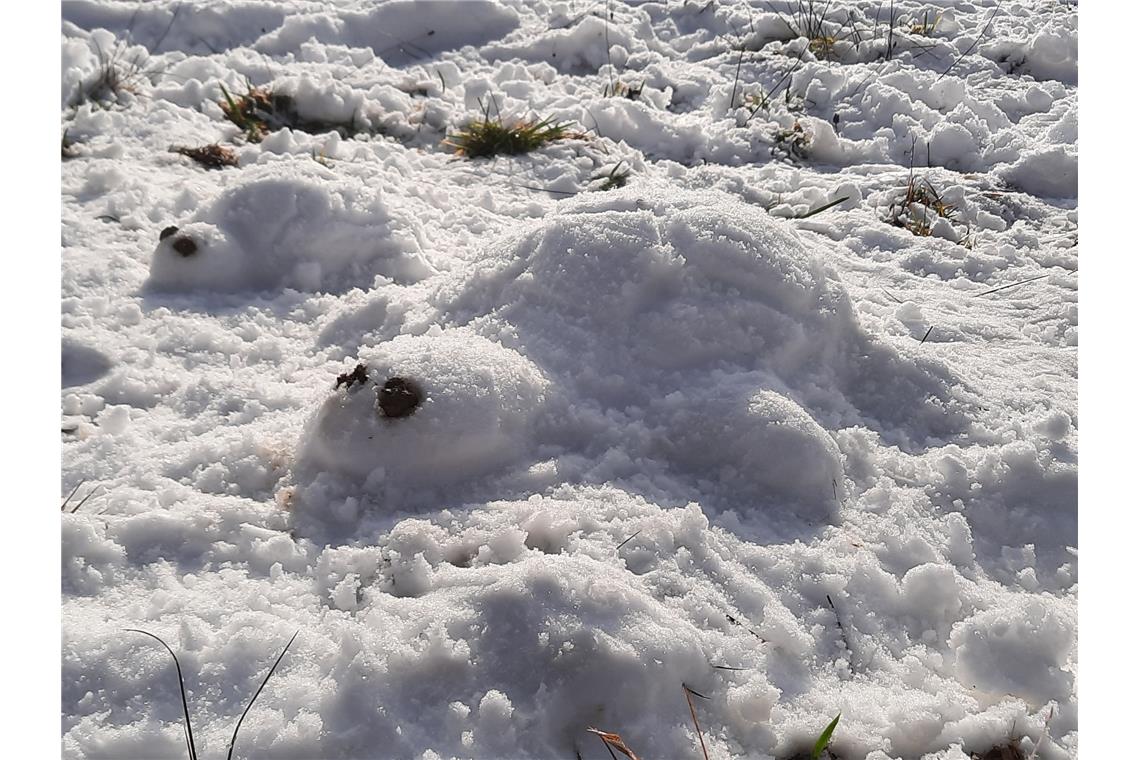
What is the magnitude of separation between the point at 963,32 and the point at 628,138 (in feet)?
7.32

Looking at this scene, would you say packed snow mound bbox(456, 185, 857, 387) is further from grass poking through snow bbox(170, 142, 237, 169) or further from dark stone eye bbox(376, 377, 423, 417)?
grass poking through snow bbox(170, 142, 237, 169)

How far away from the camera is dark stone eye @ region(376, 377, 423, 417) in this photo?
196 cm

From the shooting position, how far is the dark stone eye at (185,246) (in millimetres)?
2875

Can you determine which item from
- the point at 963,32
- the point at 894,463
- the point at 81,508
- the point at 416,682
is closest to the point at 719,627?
the point at 416,682

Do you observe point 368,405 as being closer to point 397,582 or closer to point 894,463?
point 397,582

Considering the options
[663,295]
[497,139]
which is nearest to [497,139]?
[497,139]

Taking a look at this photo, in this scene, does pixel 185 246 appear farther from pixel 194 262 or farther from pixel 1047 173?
pixel 1047 173

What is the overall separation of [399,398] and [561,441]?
0.39 metres

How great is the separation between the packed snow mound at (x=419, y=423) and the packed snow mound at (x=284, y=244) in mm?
999

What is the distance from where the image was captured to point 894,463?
2.14 meters

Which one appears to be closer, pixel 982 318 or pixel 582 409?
pixel 582 409

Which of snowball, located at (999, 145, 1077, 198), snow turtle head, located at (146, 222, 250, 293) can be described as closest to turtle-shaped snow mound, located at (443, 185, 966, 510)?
snow turtle head, located at (146, 222, 250, 293)

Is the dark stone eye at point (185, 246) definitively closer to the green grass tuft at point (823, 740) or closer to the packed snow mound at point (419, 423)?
the packed snow mound at point (419, 423)

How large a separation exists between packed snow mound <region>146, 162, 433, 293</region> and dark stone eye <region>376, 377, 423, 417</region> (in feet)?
3.42
